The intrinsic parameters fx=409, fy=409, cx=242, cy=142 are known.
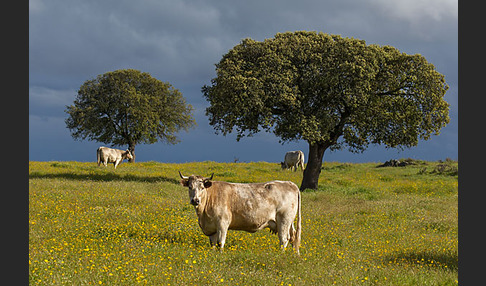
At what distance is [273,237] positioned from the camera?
48.2 feet

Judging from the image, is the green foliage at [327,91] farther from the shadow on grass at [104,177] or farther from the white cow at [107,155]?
the white cow at [107,155]

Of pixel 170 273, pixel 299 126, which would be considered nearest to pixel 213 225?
pixel 170 273

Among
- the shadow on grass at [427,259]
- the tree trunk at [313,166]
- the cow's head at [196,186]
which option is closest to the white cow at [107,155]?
the tree trunk at [313,166]

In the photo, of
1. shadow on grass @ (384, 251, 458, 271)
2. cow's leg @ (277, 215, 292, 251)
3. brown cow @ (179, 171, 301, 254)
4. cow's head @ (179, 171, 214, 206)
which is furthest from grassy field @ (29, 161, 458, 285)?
cow's head @ (179, 171, 214, 206)

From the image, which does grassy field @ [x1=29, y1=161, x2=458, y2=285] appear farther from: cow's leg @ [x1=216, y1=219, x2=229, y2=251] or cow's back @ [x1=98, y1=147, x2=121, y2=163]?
cow's back @ [x1=98, y1=147, x2=121, y2=163]

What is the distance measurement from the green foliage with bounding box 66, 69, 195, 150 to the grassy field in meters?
27.3

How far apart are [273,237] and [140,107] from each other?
40.8 meters

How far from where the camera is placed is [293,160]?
45156 mm

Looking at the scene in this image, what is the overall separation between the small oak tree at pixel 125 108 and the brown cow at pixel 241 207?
41.5 metres

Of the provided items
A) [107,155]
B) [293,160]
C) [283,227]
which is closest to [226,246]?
[283,227]

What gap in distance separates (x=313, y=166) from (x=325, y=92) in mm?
5683

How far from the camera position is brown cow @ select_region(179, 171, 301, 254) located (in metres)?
11.9

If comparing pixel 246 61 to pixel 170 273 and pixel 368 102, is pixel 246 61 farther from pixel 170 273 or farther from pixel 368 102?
pixel 170 273

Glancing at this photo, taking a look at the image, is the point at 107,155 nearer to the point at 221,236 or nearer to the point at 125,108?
the point at 125,108
